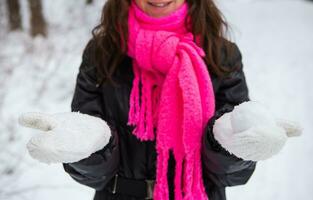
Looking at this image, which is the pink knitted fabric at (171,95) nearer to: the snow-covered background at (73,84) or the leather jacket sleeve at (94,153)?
the leather jacket sleeve at (94,153)

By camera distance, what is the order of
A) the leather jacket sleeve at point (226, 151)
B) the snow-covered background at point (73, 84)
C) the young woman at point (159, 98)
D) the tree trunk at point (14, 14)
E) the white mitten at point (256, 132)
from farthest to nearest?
the tree trunk at point (14, 14) < the snow-covered background at point (73, 84) < the young woman at point (159, 98) < the leather jacket sleeve at point (226, 151) < the white mitten at point (256, 132)

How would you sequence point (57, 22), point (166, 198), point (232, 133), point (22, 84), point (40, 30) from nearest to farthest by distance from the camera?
point (232, 133), point (166, 198), point (22, 84), point (40, 30), point (57, 22)

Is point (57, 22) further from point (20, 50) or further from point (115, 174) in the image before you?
point (115, 174)

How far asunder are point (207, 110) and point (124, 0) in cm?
56

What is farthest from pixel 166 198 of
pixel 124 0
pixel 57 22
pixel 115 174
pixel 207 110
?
pixel 57 22

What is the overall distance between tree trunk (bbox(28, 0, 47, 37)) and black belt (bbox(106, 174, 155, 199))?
21.2ft

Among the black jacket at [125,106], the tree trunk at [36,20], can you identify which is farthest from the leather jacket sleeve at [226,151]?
the tree trunk at [36,20]

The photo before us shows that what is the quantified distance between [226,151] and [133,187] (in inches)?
19.0

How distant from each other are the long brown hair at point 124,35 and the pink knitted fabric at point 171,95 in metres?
0.04

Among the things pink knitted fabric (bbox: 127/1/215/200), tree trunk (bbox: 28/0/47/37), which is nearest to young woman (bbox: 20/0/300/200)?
pink knitted fabric (bbox: 127/1/215/200)

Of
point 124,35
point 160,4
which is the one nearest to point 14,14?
point 124,35

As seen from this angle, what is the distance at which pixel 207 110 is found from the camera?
1.38 meters

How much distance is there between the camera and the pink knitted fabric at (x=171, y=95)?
1374 mm

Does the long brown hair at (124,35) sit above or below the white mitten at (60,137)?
above
